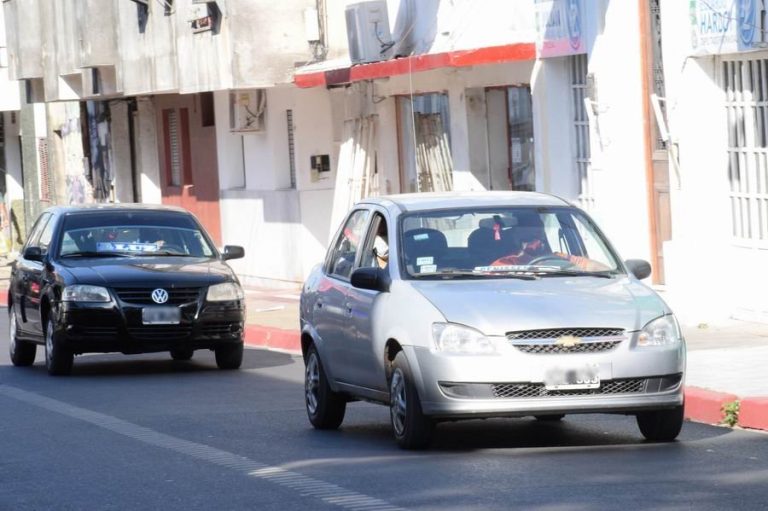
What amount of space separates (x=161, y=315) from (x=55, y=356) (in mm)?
1182

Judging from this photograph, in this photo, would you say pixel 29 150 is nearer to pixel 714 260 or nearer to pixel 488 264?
pixel 714 260

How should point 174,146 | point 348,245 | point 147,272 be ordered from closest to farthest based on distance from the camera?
point 348,245
point 147,272
point 174,146

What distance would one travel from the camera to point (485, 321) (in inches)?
396

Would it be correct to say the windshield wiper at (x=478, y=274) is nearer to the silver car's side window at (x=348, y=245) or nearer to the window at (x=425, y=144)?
the silver car's side window at (x=348, y=245)

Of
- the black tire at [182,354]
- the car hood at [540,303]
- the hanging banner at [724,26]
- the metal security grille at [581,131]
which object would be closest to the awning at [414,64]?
the metal security grille at [581,131]

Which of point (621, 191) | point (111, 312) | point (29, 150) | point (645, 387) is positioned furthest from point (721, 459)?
point (29, 150)

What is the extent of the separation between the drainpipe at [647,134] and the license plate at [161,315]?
5548mm

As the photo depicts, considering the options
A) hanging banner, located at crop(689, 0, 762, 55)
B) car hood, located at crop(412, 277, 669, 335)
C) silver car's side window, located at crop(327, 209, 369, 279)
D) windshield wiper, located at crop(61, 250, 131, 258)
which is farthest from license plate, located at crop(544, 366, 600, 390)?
windshield wiper, located at crop(61, 250, 131, 258)

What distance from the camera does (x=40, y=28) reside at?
126ft

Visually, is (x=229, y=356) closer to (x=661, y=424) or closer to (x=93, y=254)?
(x=93, y=254)

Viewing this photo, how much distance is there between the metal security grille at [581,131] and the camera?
2070 cm

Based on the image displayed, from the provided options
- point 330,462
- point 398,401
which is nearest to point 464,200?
point 398,401

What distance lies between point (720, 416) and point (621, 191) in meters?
7.94

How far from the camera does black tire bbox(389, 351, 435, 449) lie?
10.3 metres
